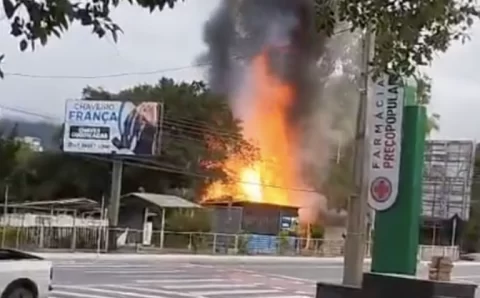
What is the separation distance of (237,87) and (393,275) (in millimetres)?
36048

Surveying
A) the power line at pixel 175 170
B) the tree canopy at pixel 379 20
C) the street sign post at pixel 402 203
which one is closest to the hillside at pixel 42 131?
the power line at pixel 175 170

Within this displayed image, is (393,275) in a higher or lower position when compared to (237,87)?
lower

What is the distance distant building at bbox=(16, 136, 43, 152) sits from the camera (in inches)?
2260

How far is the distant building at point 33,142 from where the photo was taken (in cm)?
5741

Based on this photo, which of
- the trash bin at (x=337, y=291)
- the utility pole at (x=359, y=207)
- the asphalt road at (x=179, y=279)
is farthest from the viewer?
the asphalt road at (x=179, y=279)

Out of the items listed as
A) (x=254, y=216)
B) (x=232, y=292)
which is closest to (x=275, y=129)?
(x=254, y=216)

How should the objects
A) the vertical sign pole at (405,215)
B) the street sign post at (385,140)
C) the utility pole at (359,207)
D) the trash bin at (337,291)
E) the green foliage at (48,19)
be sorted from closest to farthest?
the green foliage at (48,19), the trash bin at (337,291), the utility pole at (359,207), the street sign post at (385,140), the vertical sign pole at (405,215)

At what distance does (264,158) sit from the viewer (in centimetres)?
5834

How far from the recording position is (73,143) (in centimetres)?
4962

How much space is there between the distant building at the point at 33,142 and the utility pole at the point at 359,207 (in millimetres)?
41455

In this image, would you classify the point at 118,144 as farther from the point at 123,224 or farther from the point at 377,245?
the point at 377,245

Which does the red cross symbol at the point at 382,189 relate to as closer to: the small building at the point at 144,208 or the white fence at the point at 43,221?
the white fence at the point at 43,221

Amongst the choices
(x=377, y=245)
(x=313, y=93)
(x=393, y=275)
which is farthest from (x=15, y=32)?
(x=313, y=93)

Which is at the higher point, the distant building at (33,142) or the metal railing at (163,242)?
the distant building at (33,142)
